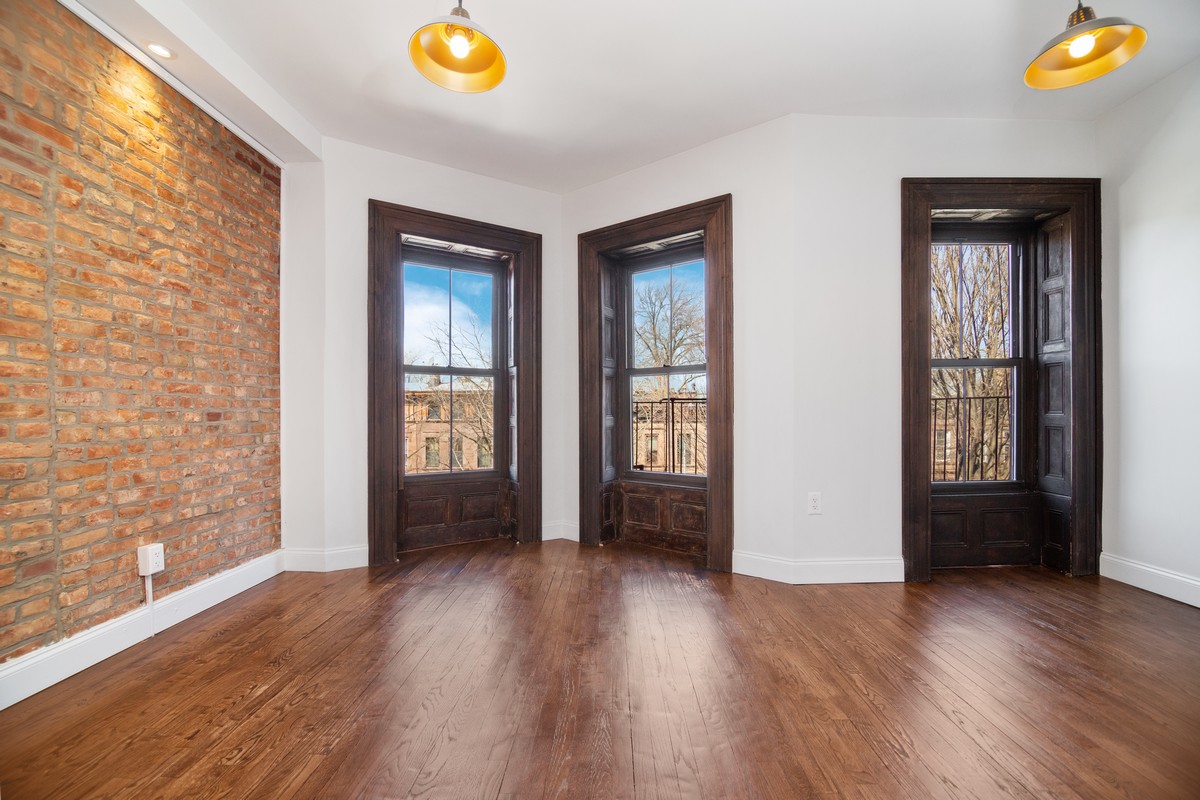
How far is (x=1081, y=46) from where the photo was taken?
230 cm

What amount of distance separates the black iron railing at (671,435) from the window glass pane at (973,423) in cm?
157

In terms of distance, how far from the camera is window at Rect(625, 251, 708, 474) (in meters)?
4.20

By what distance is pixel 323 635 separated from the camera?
2.63 m

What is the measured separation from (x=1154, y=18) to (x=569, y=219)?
3498mm

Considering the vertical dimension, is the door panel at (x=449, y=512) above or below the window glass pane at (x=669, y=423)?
below

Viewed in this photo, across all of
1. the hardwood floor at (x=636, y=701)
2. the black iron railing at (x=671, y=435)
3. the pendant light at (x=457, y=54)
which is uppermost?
the pendant light at (x=457, y=54)

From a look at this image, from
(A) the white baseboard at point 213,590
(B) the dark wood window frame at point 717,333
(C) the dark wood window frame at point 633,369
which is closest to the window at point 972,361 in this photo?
(B) the dark wood window frame at point 717,333

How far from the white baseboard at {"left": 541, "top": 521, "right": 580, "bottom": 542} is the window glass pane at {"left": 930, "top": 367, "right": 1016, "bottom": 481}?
8.67 feet

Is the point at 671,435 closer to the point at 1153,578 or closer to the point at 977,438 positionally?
the point at 977,438

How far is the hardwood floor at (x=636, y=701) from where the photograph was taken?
1.61m

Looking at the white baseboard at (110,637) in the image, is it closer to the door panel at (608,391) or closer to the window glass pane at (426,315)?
the window glass pane at (426,315)

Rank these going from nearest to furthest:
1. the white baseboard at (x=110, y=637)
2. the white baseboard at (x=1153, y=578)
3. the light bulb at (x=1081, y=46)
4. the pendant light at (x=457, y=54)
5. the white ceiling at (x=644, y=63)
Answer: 1. the white baseboard at (x=110, y=637)
2. the pendant light at (x=457, y=54)
3. the light bulb at (x=1081, y=46)
4. the white ceiling at (x=644, y=63)
5. the white baseboard at (x=1153, y=578)

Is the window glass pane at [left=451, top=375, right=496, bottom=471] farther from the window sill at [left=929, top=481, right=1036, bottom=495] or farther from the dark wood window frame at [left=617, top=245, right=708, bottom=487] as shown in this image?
the window sill at [left=929, top=481, right=1036, bottom=495]

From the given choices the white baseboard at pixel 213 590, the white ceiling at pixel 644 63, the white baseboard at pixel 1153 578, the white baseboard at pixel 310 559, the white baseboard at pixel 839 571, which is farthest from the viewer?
the white baseboard at pixel 310 559
